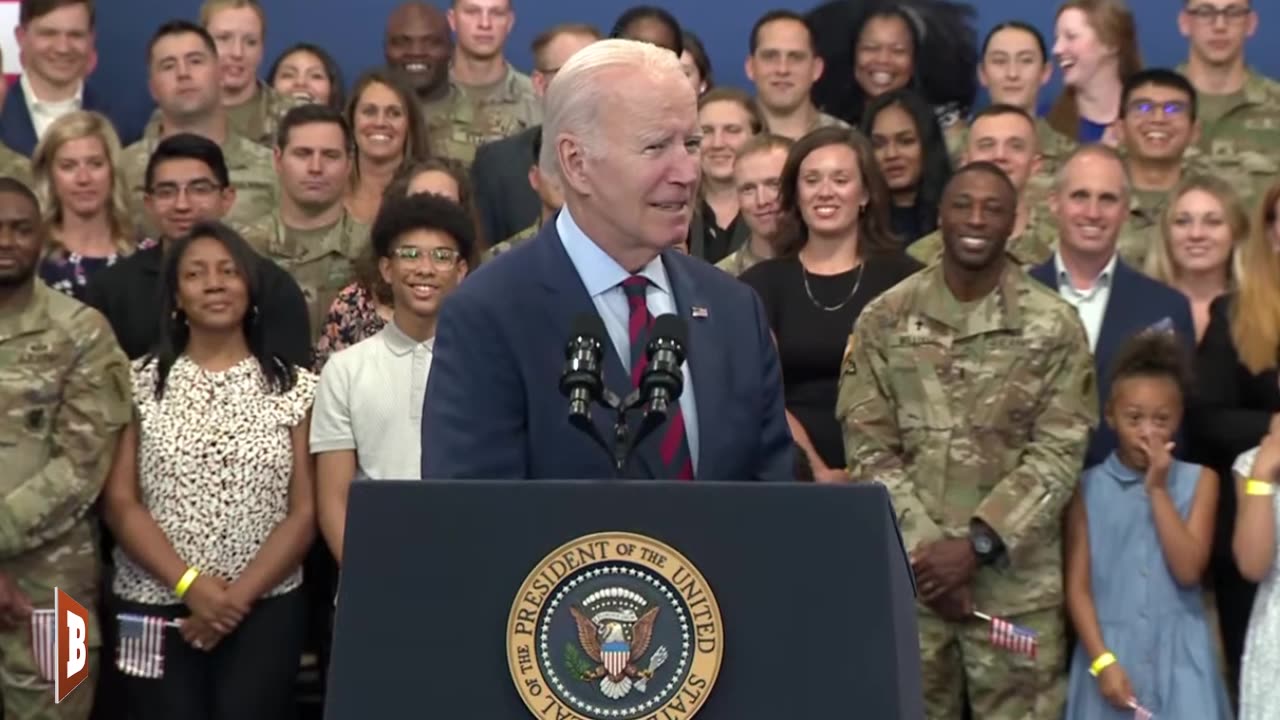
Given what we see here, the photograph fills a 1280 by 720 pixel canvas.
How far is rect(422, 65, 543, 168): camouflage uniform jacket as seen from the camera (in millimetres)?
8031

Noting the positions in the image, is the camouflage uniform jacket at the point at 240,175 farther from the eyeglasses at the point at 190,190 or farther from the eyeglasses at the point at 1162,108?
the eyeglasses at the point at 1162,108

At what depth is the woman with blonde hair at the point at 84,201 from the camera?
6.88 m

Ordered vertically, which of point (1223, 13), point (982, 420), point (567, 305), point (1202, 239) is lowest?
point (982, 420)

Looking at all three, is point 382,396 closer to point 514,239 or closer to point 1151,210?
point 514,239

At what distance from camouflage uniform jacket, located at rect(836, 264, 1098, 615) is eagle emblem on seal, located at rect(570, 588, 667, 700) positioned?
3464mm

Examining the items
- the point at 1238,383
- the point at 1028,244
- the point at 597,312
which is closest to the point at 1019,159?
the point at 1028,244

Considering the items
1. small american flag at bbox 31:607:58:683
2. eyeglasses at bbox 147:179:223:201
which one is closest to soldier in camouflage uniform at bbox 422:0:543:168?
eyeglasses at bbox 147:179:223:201

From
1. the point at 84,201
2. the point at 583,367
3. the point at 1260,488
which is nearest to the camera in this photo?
the point at 583,367

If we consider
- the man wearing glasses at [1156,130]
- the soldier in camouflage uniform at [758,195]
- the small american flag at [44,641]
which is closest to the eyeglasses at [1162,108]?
the man wearing glasses at [1156,130]

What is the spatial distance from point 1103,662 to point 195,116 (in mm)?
3617

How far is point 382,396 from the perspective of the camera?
6.14m

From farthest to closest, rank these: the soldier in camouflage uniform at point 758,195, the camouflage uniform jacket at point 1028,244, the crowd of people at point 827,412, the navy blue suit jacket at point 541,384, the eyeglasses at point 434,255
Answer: the camouflage uniform jacket at point 1028,244 → the soldier in camouflage uniform at point 758,195 → the eyeglasses at point 434,255 → the crowd of people at point 827,412 → the navy blue suit jacket at point 541,384

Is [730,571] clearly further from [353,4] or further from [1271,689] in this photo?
[353,4]

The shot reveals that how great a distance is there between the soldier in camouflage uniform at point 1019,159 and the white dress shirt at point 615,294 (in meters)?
4.01
